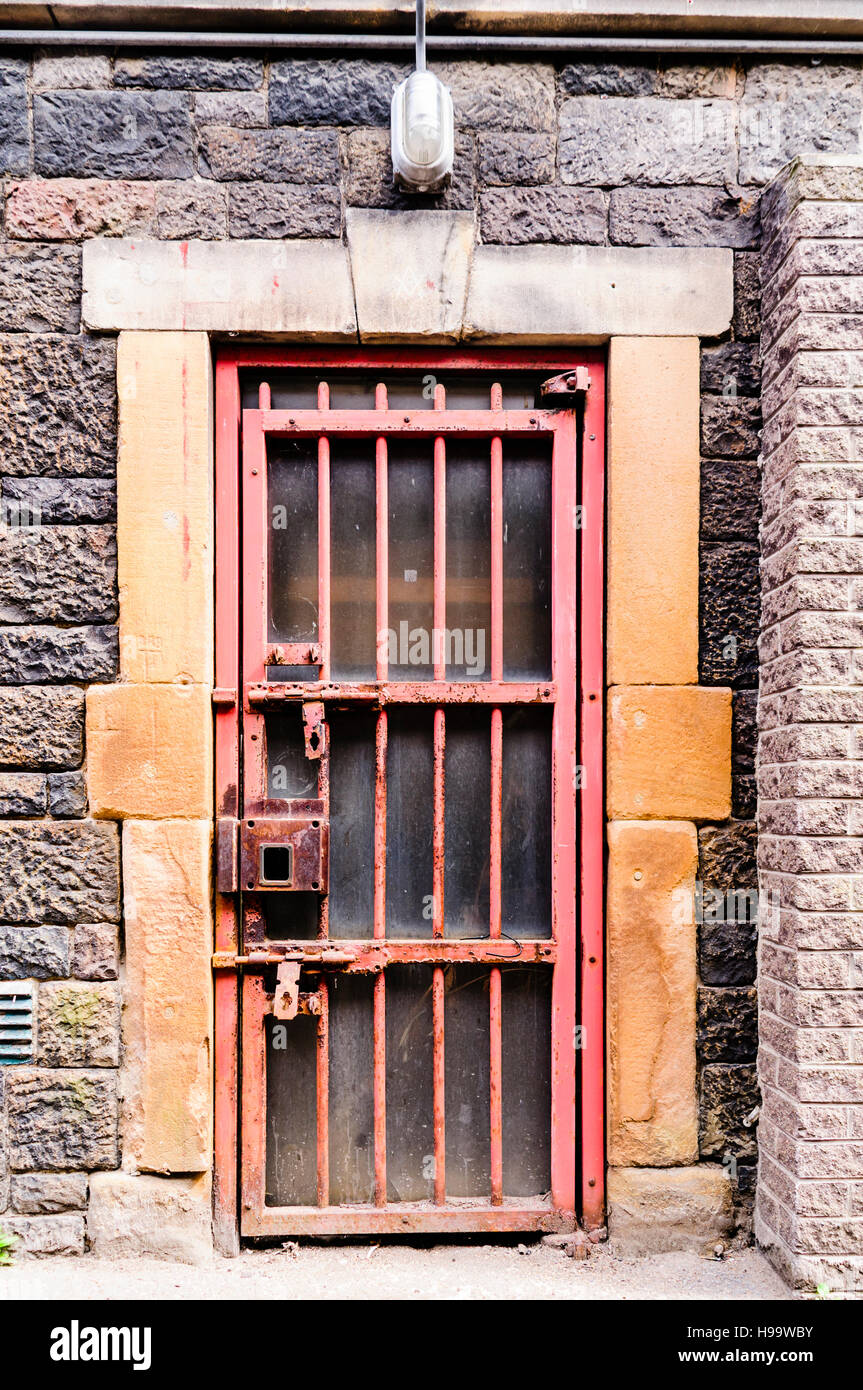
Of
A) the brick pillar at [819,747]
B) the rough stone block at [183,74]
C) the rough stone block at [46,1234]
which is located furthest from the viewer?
the rough stone block at [183,74]

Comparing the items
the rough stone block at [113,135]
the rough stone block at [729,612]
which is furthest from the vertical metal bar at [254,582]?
the rough stone block at [729,612]

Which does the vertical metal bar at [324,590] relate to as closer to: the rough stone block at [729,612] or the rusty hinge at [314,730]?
the rusty hinge at [314,730]

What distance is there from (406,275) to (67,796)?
1749 mm

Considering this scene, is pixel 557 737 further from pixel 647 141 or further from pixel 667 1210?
pixel 647 141

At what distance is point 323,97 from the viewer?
252cm

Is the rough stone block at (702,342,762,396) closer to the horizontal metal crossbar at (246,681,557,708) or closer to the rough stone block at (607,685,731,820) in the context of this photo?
the rough stone block at (607,685,731,820)

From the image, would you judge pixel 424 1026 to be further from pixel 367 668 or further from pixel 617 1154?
pixel 367 668

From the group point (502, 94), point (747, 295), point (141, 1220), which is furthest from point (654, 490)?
point (141, 1220)

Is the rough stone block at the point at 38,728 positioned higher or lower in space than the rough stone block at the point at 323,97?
lower

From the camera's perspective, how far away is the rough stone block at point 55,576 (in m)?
2.50

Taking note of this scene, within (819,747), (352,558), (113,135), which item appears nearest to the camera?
(819,747)

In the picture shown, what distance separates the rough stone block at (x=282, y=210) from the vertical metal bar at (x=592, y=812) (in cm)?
89

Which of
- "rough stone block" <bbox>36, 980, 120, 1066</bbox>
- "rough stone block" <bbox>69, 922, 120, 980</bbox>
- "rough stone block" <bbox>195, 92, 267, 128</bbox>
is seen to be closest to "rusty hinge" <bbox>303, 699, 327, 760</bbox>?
"rough stone block" <bbox>69, 922, 120, 980</bbox>

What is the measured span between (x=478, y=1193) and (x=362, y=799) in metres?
1.20
